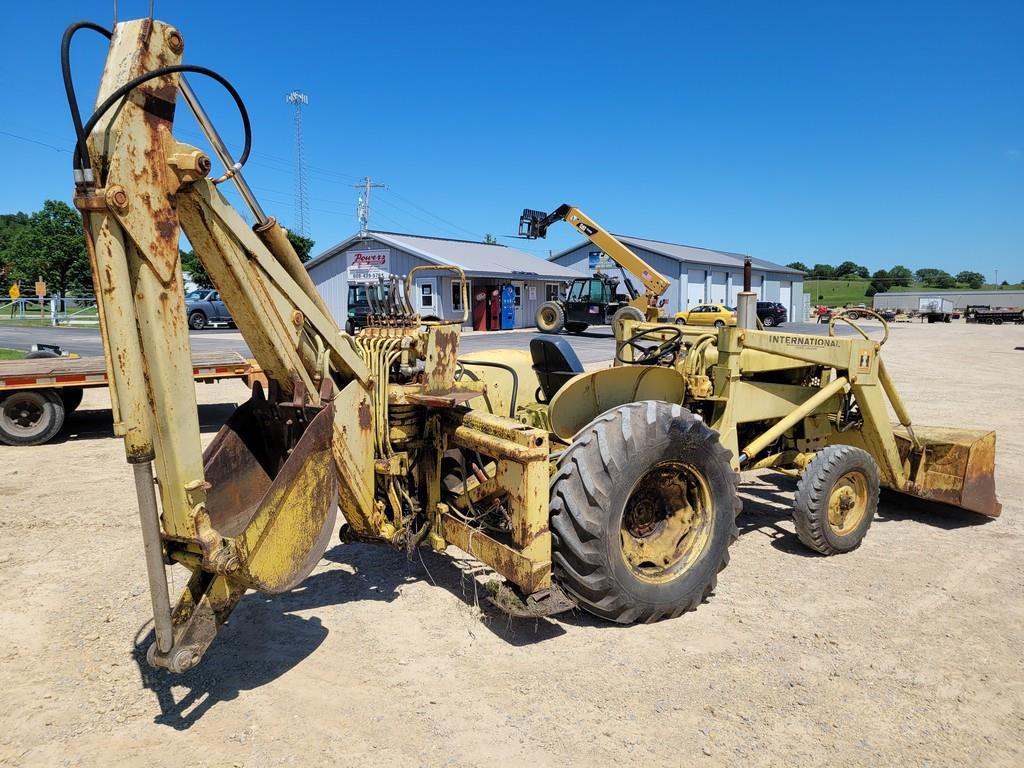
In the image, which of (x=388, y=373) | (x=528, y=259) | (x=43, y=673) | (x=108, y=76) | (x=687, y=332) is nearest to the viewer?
(x=108, y=76)

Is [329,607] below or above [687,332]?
below

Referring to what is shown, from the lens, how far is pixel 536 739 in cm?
290

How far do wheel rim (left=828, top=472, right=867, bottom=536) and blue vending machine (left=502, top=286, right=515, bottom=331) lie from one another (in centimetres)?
2723

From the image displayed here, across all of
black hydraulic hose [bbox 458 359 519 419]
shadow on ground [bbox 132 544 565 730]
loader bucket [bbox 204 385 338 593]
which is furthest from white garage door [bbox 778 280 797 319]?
loader bucket [bbox 204 385 338 593]

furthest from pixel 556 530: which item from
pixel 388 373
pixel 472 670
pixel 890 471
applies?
pixel 890 471

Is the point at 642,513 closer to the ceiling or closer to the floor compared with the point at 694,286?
closer to the floor

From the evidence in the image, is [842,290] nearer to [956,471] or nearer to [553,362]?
[956,471]

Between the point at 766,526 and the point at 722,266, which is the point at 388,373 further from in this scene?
the point at 722,266

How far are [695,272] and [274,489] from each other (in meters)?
44.6

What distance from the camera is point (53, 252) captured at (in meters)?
43.0

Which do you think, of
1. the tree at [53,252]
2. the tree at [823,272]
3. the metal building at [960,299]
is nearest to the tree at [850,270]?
the tree at [823,272]

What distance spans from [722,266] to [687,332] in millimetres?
43982

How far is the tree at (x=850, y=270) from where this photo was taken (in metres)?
108

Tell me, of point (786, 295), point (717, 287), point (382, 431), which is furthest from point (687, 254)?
point (382, 431)
